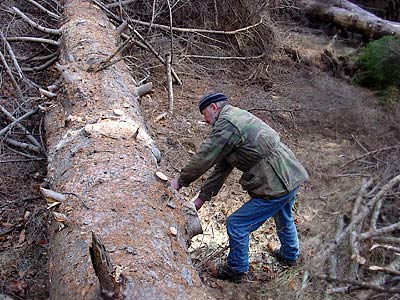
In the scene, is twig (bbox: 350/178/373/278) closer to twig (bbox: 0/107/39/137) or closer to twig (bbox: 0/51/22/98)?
twig (bbox: 0/107/39/137)

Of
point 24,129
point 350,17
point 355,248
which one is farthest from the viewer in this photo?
point 350,17

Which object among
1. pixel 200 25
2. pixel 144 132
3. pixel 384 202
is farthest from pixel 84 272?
pixel 200 25

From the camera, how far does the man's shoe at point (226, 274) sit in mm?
3855

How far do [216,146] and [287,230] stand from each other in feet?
3.44

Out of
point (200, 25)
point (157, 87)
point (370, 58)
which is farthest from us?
point (370, 58)

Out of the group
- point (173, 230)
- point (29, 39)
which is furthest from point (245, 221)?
point (29, 39)

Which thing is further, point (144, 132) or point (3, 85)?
point (3, 85)

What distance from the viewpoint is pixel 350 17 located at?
9.49 metres

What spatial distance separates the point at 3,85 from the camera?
18.0 feet

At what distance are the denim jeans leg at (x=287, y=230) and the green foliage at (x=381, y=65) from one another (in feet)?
14.9

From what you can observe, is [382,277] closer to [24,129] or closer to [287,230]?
[287,230]

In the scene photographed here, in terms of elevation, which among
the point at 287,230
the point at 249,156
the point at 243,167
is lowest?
the point at 287,230

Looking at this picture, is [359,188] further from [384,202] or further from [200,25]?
[200,25]

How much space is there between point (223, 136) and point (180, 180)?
480 mm
